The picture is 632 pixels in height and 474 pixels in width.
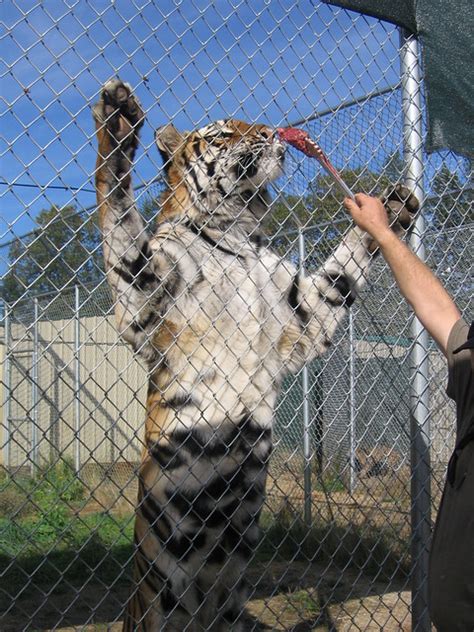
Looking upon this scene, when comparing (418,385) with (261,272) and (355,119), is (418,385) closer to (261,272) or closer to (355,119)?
(261,272)

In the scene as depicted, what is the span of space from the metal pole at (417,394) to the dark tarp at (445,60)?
7 centimetres

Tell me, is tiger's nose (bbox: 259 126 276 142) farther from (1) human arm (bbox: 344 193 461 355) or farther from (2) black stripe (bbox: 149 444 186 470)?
(2) black stripe (bbox: 149 444 186 470)

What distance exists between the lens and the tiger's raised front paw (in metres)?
2.71

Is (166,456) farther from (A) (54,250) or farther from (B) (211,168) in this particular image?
(B) (211,168)

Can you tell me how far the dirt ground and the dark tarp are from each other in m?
2.76

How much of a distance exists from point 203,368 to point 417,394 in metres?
0.98

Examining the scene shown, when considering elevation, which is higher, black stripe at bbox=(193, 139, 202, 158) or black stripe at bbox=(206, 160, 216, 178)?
black stripe at bbox=(193, 139, 202, 158)

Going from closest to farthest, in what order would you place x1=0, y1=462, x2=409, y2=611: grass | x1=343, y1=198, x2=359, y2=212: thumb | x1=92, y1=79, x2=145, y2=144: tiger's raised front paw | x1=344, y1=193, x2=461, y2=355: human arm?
x1=344, y1=193, x2=461, y2=355: human arm → x1=92, y1=79, x2=145, y2=144: tiger's raised front paw → x1=343, y1=198, x2=359, y2=212: thumb → x1=0, y1=462, x2=409, y2=611: grass

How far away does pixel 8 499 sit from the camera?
8.85 metres

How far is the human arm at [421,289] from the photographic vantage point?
8.19ft

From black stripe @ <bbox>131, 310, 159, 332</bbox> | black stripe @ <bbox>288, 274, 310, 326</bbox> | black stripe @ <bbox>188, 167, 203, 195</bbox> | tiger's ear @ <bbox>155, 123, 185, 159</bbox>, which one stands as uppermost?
tiger's ear @ <bbox>155, 123, 185, 159</bbox>

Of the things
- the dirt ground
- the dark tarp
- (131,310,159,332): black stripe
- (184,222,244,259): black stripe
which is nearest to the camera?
(131,310,159,332): black stripe

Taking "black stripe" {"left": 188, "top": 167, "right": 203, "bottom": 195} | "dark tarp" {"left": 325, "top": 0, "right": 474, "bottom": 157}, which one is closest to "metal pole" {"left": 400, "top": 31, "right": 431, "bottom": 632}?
"dark tarp" {"left": 325, "top": 0, "right": 474, "bottom": 157}

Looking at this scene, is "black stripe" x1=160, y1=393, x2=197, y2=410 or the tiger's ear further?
the tiger's ear
